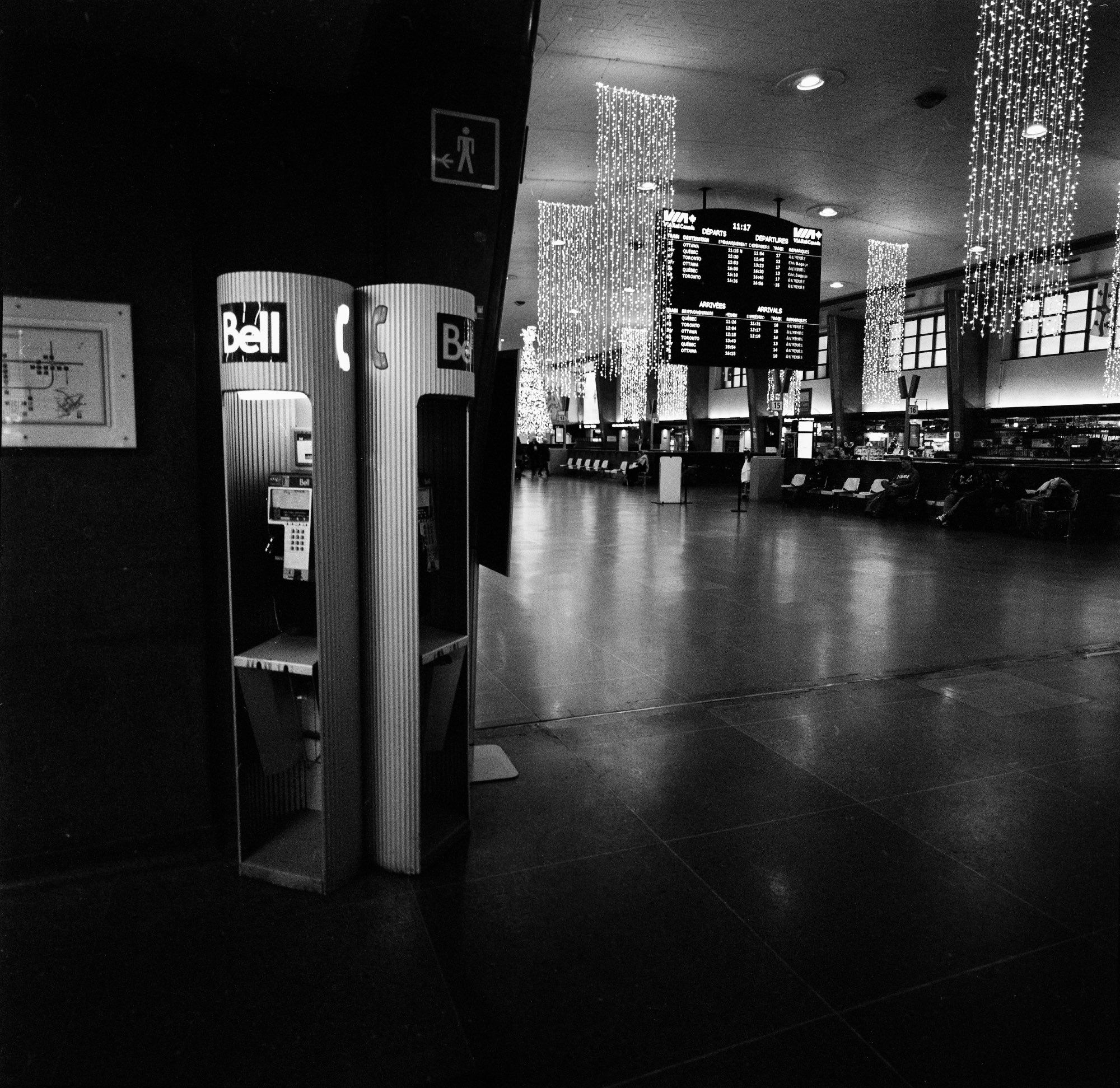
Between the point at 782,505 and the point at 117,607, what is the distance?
53.6 ft

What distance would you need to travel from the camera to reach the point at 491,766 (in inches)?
128

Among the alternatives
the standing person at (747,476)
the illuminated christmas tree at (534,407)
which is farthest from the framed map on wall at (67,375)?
the illuminated christmas tree at (534,407)

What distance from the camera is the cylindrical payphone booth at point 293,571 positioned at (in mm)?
2178

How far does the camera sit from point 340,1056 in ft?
5.67

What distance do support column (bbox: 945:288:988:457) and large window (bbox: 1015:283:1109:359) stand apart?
843mm

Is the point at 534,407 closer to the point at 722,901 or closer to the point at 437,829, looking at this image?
the point at 437,829

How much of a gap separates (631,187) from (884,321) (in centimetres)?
1234

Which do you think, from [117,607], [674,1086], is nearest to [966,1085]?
[674,1086]

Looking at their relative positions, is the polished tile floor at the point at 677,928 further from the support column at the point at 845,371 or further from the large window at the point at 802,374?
the large window at the point at 802,374

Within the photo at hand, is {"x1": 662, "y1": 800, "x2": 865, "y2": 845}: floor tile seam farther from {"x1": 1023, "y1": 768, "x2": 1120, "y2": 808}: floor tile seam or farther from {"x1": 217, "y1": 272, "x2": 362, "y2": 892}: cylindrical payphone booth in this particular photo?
{"x1": 217, "y1": 272, "x2": 362, "y2": 892}: cylindrical payphone booth

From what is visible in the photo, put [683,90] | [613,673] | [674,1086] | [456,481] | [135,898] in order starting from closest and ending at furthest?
1. [674,1086]
2. [135,898]
3. [456,481]
4. [613,673]
5. [683,90]

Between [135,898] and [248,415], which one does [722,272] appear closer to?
[248,415]

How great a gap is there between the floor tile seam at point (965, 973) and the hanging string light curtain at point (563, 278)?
10746mm

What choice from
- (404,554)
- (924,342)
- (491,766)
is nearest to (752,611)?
(491,766)
